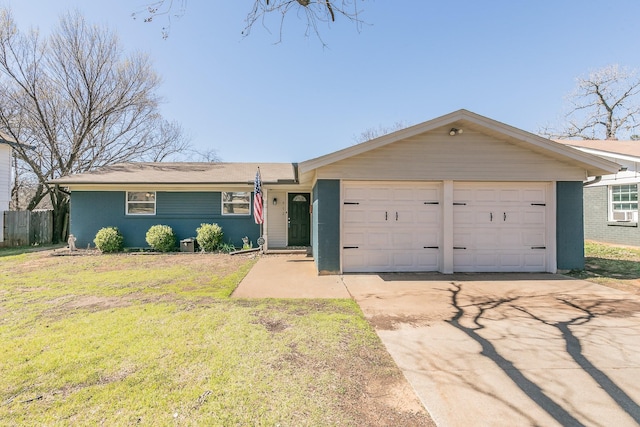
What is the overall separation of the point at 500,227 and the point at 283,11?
273 inches

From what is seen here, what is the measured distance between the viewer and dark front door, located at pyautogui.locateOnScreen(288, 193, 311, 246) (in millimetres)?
11953

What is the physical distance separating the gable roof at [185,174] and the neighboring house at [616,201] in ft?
40.2

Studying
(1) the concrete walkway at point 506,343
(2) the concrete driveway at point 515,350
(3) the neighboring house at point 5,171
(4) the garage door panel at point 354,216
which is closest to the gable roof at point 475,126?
(4) the garage door panel at point 354,216

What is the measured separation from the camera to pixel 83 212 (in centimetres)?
1145

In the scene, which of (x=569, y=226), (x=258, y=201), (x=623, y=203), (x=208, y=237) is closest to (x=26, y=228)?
(x=208, y=237)

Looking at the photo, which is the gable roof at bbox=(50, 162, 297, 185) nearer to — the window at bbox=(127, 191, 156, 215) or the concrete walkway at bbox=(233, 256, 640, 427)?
the window at bbox=(127, 191, 156, 215)

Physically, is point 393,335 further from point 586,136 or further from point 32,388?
point 586,136

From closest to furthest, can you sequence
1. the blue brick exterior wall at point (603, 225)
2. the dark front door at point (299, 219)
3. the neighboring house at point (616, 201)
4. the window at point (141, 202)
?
the neighboring house at point (616, 201), the blue brick exterior wall at point (603, 225), the window at point (141, 202), the dark front door at point (299, 219)

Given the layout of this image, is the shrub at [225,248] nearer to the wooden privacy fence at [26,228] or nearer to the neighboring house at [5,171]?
the wooden privacy fence at [26,228]

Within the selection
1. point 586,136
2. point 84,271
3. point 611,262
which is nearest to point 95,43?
point 84,271

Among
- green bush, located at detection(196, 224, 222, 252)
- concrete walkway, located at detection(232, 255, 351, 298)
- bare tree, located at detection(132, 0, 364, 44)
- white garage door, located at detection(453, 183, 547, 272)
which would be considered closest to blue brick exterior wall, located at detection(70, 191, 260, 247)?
green bush, located at detection(196, 224, 222, 252)

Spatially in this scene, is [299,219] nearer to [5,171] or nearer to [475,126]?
[475,126]

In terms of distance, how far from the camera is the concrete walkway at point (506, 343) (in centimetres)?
223

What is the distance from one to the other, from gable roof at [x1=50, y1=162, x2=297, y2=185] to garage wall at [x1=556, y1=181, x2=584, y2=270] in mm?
7542
